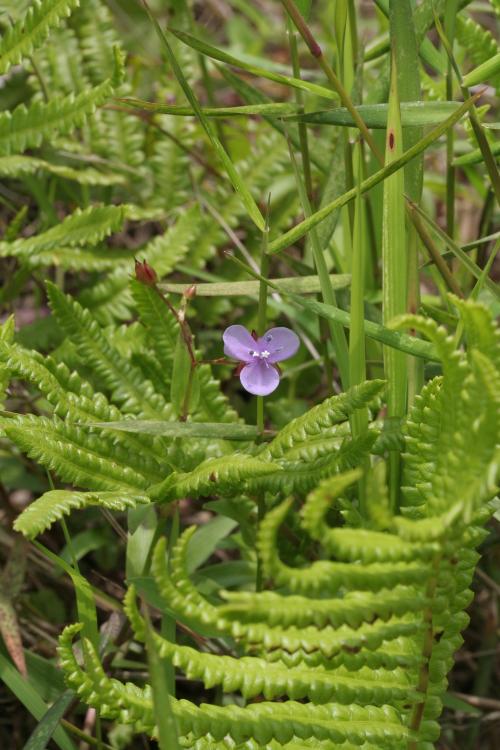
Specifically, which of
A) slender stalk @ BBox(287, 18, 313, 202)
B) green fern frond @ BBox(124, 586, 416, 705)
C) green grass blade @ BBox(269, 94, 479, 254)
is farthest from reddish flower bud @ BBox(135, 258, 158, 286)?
green fern frond @ BBox(124, 586, 416, 705)

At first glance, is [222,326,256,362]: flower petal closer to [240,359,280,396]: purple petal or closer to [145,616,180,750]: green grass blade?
[240,359,280,396]: purple petal

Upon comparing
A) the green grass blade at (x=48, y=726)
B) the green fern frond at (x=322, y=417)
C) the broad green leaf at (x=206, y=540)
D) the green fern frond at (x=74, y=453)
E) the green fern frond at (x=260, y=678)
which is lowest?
the green grass blade at (x=48, y=726)

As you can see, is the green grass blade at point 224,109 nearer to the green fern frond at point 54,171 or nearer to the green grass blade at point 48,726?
the green fern frond at point 54,171

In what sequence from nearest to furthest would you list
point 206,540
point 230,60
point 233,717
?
point 233,717, point 230,60, point 206,540

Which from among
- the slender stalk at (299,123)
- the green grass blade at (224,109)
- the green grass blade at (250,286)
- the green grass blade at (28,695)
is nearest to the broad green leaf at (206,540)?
the green grass blade at (28,695)

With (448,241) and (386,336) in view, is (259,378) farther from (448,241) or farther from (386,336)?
(448,241)

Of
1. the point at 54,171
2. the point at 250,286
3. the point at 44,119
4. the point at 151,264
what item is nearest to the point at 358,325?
the point at 250,286

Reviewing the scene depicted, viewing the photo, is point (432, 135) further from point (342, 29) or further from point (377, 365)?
point (377, 365)
